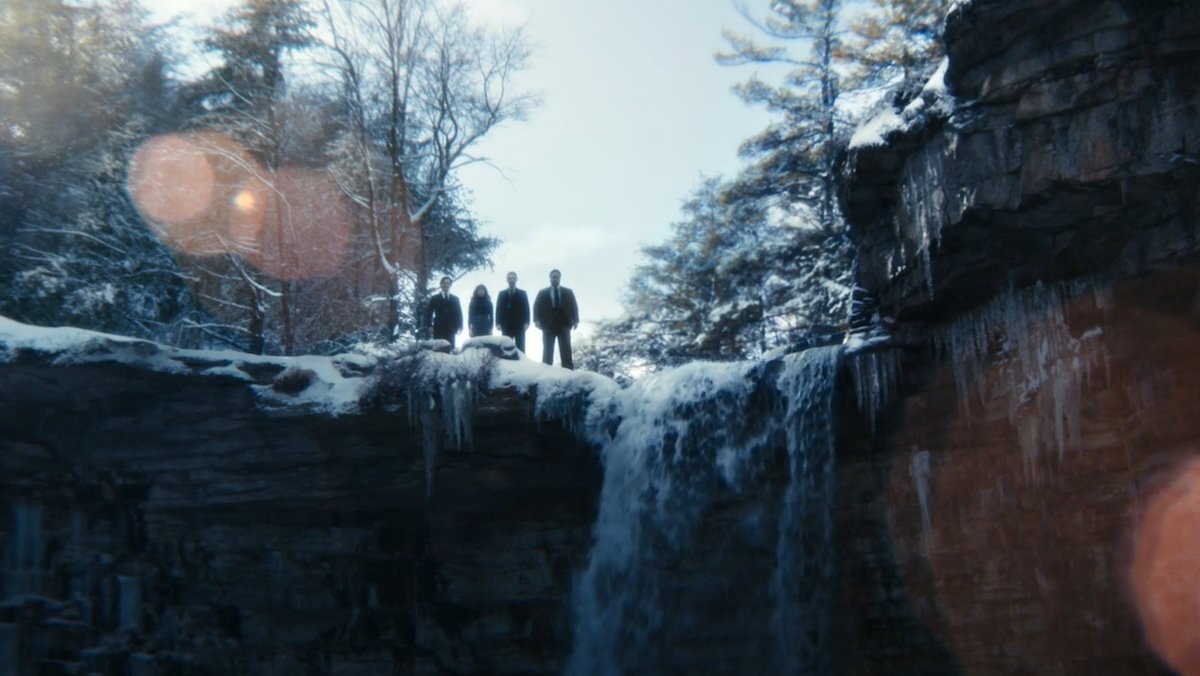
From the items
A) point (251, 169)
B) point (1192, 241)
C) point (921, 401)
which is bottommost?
point (921, 401)

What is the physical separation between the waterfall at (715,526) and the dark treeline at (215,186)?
23.5 ft

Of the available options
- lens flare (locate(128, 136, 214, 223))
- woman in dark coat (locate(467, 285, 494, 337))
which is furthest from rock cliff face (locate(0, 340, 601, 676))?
lens flare (locate(128, 136, 214, 223))

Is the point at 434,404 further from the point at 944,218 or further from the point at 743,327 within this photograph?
the point at 743,327

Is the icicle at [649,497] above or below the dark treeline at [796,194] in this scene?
below

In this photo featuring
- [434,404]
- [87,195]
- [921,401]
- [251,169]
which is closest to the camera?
[921,401]

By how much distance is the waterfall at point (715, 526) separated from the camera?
39.5 ft

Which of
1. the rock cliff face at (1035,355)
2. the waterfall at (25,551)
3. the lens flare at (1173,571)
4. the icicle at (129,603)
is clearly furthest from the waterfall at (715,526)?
the waterfall at (25,551)

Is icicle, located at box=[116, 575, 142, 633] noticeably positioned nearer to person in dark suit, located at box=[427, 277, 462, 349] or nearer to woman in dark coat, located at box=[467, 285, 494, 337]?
person in dark suit, located at box=[427, 277, 462, 349]

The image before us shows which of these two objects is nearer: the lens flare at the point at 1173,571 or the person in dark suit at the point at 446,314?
the lens flare at the point at 1173,571

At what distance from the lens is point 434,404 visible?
12.4 metres

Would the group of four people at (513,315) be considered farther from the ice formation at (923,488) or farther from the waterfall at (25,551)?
the waterfall at (25,551)

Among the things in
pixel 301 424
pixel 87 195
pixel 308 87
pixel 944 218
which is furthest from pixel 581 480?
pixel 87 195

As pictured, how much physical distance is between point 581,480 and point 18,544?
740 centimetres

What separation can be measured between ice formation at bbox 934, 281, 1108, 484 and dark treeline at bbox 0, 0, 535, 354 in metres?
10.1
